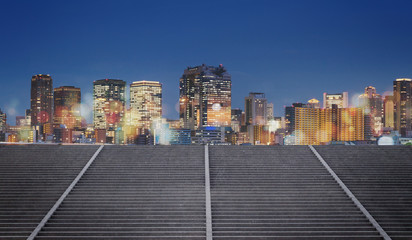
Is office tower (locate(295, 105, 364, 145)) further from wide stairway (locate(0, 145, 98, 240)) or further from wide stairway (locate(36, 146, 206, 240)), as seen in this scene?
wide stairway (locate(0, 145, 98, 240))

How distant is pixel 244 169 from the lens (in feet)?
67.7

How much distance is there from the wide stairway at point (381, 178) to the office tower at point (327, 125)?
13231 cm

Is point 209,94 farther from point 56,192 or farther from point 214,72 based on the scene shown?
point 56,192

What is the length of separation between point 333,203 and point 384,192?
2650mm

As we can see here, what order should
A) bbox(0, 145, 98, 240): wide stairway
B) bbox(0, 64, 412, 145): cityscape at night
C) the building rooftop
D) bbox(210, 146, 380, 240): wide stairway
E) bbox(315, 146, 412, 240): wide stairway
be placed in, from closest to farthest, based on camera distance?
bbox(210, 146, 380, 240): wide stairway < the building rooftop < bbox(0, 145, 98, 240): wide stairway < bbox(315, 146, 412, 240): wide stairway < bbox(0, 64, 412, 145): cityscape at night

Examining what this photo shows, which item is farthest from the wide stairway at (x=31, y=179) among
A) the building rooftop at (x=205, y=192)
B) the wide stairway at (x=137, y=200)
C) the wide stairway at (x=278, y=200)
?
the wide stairway at (x=278, y=200)

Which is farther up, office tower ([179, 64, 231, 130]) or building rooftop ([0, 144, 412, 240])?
office tower ([179, 64, 231, 130])

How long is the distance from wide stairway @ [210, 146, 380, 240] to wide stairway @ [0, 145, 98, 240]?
6830 mm

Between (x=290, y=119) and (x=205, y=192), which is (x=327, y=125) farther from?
(x=205, y=192)

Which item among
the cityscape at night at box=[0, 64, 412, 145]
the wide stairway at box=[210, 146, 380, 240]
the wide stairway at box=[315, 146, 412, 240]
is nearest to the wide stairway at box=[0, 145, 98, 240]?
the wide stairway at box=[210, 146, 380, 240]

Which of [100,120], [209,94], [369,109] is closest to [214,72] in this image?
[209,94]

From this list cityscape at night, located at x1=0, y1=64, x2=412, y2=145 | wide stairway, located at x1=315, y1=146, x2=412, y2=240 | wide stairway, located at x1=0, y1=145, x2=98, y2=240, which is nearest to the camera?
wide stairway, located at x1=0, y1=145, x2=98, y2=240

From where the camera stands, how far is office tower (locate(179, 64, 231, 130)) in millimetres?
175375

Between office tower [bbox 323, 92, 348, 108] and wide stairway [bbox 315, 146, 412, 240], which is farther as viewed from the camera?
office tower [bbox 323, 92, 348, 108]
